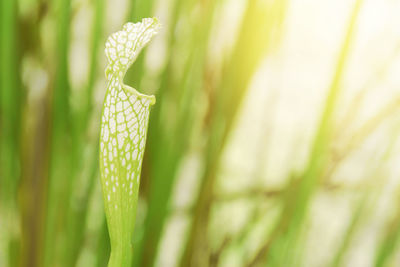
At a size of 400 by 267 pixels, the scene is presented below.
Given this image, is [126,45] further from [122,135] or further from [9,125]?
[9,125]

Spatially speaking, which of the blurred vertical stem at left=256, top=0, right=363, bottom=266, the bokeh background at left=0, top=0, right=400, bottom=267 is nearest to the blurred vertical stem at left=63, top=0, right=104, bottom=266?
the bokeh background at left=0, top=0, right=400, bottom=267

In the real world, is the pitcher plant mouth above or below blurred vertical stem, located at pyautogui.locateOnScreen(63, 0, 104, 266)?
above

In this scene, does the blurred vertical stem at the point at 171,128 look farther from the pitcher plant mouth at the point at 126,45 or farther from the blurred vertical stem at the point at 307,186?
the pitcher plant mouth at the point at 126,45

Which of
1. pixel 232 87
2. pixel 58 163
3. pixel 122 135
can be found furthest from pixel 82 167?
pixel 122 135

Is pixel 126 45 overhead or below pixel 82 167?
overhead

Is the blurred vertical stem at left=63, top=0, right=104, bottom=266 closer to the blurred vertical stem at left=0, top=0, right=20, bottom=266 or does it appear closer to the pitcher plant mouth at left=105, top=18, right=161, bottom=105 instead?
the blurred vertical stem at left=0, top=0, right=20, bottom=266
